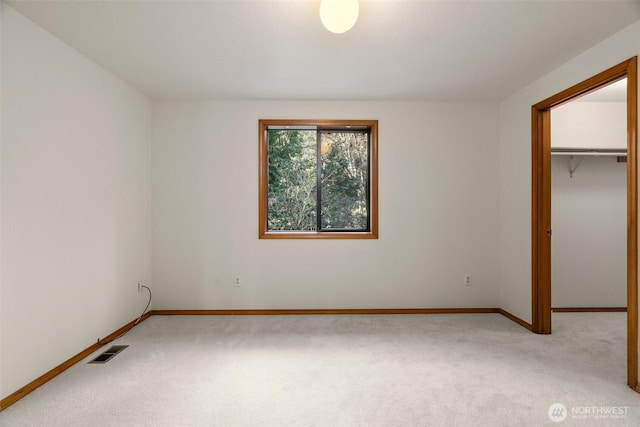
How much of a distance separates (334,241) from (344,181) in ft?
2.43

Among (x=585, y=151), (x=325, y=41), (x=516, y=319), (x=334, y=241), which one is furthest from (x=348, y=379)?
(x=585, y=151)

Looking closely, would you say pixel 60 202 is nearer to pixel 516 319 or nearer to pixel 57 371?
pixel 57 371

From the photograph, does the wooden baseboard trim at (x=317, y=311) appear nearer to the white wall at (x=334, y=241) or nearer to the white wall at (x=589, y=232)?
the white wall at (x=334, y=241)

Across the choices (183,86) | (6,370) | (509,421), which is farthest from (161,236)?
(509,421)

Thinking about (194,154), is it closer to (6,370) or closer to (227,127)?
(227,127)

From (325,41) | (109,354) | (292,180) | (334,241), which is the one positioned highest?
(325,41)

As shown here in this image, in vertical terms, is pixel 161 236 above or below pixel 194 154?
below

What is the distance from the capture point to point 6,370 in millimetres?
1996

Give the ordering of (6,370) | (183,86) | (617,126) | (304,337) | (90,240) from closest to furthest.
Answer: (6,370)
(90,240)
(304,337)
(183,86)
(617,126)

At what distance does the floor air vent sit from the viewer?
2.60m

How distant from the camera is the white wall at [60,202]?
205 cm

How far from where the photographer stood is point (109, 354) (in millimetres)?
2709

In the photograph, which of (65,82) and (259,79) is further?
(259,79)

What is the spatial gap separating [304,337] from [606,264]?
144 inches
